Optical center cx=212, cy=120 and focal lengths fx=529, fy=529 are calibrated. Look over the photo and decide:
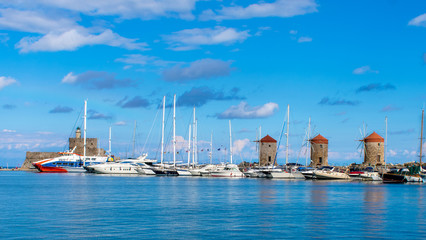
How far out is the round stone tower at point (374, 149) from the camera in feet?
335

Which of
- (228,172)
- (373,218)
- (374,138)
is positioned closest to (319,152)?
(374,138)

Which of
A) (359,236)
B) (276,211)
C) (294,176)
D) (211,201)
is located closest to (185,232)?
(359,236)

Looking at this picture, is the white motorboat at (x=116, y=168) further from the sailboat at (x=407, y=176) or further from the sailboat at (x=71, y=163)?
the sailboat at (x=407, y=176)

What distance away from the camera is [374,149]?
102 meters

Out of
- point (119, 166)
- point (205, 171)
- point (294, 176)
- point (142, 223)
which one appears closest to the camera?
point (142, 223)

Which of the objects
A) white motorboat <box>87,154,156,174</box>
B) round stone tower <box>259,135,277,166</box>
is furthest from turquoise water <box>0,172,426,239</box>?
round stone tower <box>259,135,277,166</box>

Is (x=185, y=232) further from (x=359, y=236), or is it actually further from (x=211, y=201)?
(x=211, y=201)

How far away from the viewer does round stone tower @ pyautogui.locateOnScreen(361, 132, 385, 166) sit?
Answer: 102125 millimetres

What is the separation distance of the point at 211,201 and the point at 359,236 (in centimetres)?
1601

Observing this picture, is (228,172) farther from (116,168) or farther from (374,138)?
(374,138)

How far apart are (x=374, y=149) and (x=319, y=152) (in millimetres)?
11562

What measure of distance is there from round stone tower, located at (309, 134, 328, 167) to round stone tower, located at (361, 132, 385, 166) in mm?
A: 8737

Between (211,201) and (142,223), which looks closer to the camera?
(142,223)

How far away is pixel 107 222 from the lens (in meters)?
23.6
